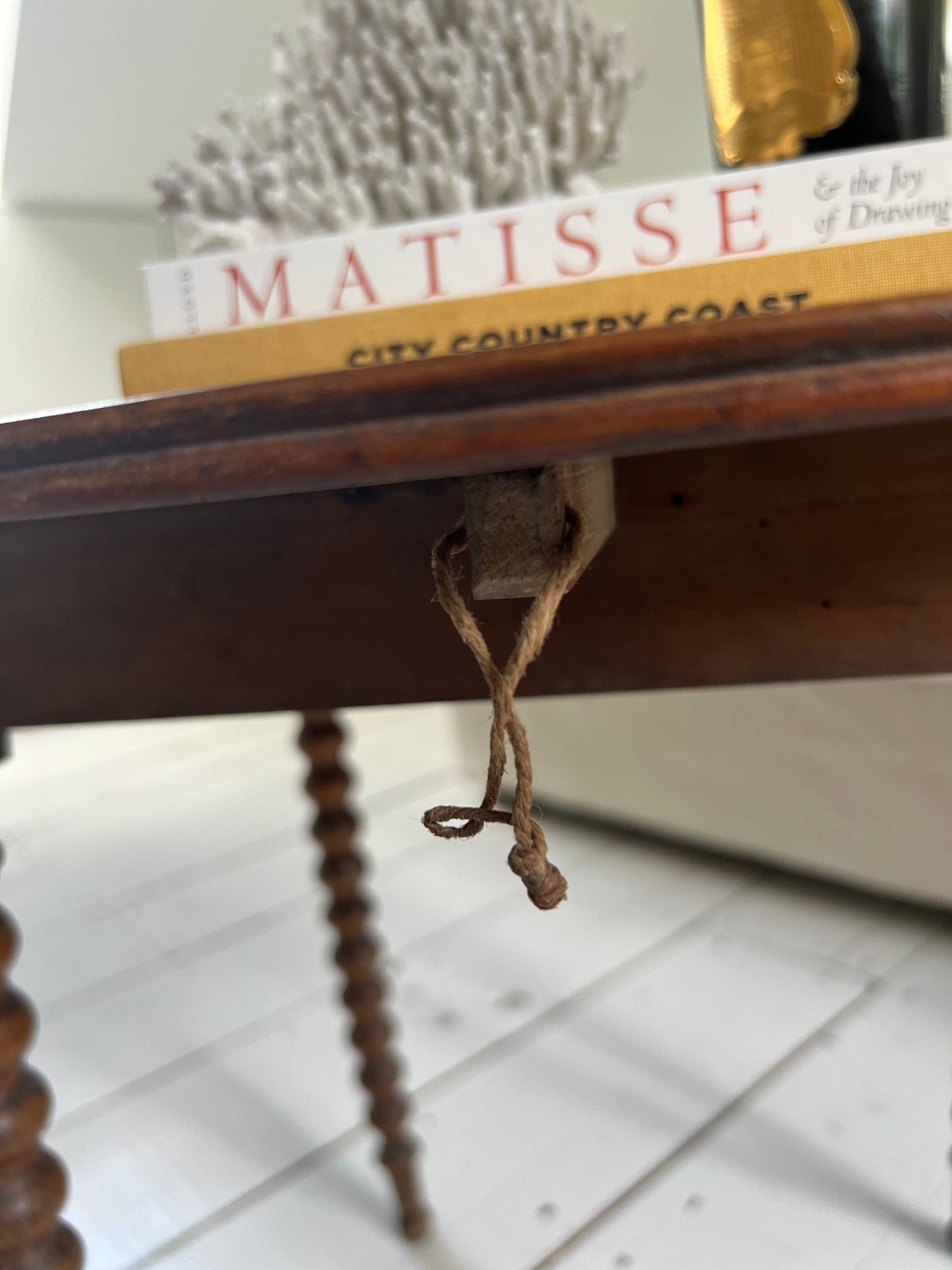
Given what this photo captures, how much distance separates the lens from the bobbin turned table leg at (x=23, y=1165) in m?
0.32

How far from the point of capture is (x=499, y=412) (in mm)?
185

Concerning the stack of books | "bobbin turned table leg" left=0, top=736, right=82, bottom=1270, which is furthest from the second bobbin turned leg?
the stack of books

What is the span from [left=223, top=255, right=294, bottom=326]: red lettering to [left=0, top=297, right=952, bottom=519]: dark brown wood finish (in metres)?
0.12

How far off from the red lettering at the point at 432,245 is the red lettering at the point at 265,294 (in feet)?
0.14

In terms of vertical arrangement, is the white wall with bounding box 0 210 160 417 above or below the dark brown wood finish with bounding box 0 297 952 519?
above

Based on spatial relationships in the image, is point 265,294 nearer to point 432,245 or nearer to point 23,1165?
point 432,245

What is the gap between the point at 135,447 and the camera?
0.67 feet

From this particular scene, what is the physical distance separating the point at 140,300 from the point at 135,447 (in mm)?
1393

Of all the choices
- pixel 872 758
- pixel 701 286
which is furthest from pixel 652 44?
pixel 701 286

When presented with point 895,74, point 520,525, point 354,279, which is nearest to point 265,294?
point 354,279

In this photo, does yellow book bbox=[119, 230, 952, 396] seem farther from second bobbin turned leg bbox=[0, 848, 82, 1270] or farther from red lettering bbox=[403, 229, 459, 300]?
second bobbin turned leg bbox=[0, 848, 82, 1270]

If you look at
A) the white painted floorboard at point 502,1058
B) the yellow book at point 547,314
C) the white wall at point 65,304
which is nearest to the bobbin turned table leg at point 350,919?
the white painted floorboard at point 502,1058

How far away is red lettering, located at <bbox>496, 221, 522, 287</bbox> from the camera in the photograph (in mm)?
295

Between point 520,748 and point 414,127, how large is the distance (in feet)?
1.01
